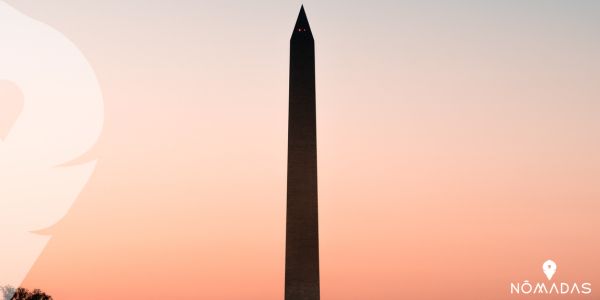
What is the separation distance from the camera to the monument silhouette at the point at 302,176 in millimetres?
73812

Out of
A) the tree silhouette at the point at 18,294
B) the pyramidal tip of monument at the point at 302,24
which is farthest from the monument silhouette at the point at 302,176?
the tree silhouette at the point at 18,294

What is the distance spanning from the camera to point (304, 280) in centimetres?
7362

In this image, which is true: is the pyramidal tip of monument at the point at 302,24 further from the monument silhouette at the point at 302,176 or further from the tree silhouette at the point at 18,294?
the tree silhouette at the point at 18,294

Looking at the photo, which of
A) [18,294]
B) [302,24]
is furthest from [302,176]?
[18,294]

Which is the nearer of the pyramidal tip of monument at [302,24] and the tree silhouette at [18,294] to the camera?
the pyramidal tip of monument at [302,24]

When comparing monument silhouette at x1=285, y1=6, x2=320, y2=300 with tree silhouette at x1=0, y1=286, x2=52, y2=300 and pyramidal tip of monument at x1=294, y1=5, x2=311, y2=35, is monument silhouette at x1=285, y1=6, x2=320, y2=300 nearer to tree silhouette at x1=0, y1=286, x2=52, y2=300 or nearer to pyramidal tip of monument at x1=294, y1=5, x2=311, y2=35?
pyramidal tip of monument at x1=294, y1=5, x2=311, y2=35

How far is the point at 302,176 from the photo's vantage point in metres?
76.4

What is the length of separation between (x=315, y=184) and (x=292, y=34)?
15.2m

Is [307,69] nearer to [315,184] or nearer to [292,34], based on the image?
[292,34]

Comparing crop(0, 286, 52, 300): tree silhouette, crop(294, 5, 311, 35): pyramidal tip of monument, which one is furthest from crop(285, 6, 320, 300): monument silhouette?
crop(0, 286, 52, 300): tree silhouette

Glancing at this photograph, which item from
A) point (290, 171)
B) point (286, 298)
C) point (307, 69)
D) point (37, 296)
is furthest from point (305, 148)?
point (37, 296)

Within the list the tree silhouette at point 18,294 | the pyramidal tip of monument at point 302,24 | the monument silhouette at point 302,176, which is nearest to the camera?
the monument silhouette at point 302,176

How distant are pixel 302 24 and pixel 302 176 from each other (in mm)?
15492

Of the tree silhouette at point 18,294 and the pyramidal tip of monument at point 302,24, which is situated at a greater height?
the pyramidal tip of monument at point 302,24
